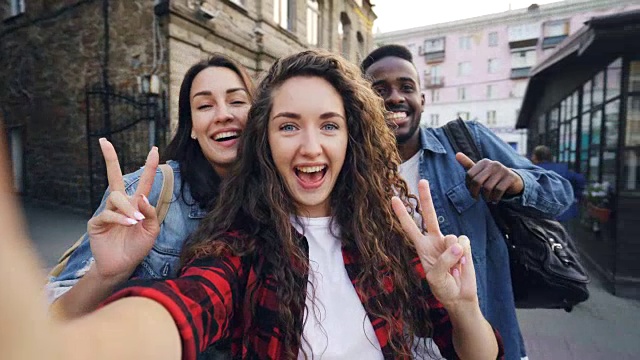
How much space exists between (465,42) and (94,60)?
Answer: 32.6 m

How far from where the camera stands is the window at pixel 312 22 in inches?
488

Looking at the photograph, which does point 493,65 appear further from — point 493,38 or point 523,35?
point 523,35

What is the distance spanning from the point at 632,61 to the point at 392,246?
5.56 m

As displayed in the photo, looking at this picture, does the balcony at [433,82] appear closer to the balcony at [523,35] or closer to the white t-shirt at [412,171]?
the balcony at [523,35]

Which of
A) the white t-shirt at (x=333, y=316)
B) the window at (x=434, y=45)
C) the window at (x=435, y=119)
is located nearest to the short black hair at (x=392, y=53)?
the white t-shirt at (x=333, y=316)

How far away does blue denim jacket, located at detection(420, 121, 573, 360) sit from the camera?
193 centimetres

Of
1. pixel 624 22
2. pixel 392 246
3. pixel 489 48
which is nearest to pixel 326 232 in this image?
pixel 392 246

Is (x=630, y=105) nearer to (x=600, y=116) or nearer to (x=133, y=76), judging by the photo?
(x=600, y=116)

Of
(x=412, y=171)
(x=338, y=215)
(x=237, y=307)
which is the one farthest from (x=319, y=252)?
(x=412, y=171)

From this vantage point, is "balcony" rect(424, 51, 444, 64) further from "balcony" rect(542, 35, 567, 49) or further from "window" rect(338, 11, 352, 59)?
"window" rect(338, 11, 352, 59)

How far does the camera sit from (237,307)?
1.32 m

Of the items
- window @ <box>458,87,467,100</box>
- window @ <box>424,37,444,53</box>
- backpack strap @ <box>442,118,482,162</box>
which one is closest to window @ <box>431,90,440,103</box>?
window @ <box>458,87,467,100</box>

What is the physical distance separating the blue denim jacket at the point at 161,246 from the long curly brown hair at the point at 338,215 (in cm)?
21

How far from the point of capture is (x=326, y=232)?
5.03 ft
